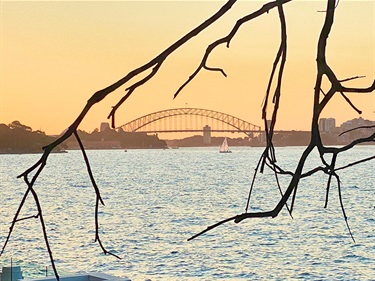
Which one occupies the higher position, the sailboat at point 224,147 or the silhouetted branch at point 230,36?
the sailboat at point 224,147

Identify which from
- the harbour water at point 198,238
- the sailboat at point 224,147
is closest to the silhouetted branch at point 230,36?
the harbour water at point 198,238

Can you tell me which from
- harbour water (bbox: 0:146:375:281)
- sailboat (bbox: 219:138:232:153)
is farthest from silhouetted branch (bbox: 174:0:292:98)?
sailboat (bbox: 219:138:232:153)

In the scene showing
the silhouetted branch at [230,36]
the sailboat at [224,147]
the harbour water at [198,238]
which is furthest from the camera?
the sailboat at [224,147]

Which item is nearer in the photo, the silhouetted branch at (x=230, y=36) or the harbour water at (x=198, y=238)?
the silhouetted branch at (x=230, y=36)

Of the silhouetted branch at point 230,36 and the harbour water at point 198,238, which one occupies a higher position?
the silhouetted branch at point 230,36

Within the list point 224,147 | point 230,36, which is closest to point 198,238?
point 230,36

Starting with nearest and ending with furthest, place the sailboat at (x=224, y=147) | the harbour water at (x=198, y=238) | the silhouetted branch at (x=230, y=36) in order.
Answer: the silhouetted branch at (x=230, y=36) → the harbour water at (x=198, y=238) → the sailboat at (x=224, y=147)

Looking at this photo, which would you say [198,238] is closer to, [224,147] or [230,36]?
[230,36]

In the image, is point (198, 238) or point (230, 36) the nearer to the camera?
point (230, 36)

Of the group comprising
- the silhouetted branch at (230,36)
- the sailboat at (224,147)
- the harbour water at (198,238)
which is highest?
the sailboat at (224,147)

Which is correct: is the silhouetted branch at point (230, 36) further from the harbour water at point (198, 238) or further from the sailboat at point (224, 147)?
the sailboat at point (224, 147)

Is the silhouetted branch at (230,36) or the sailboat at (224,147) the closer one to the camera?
the silhouetted branch at (230,36)

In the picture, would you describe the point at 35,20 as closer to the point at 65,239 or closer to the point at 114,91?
the point at 65,239

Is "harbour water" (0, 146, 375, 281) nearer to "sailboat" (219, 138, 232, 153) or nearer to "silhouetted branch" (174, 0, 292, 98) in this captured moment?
"silhouetted branch" (174, 0, 292, 98)
